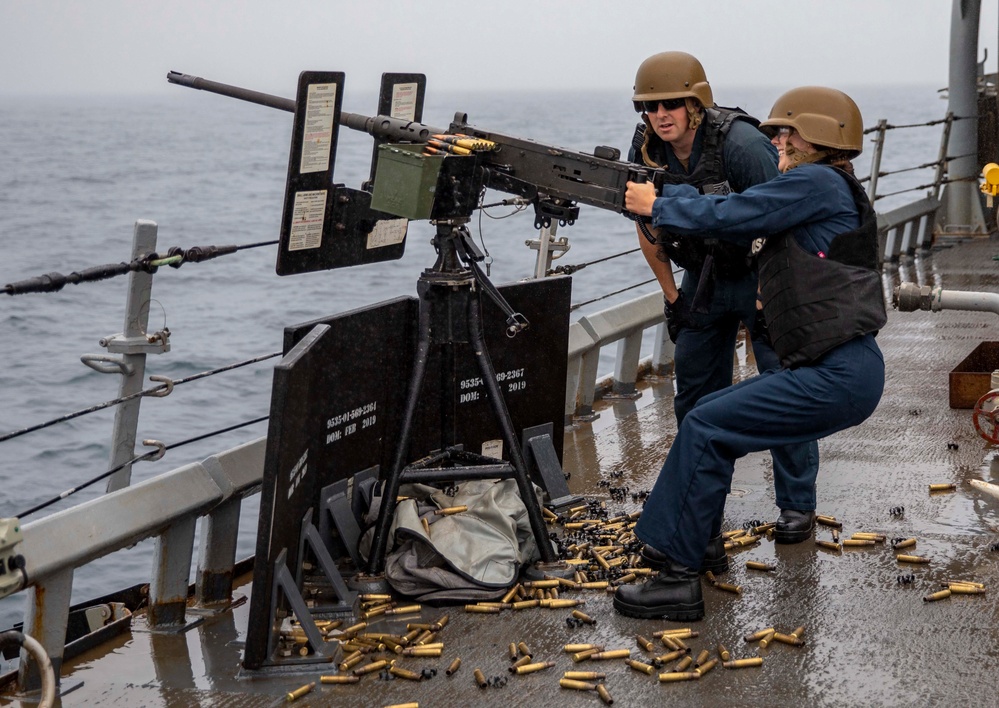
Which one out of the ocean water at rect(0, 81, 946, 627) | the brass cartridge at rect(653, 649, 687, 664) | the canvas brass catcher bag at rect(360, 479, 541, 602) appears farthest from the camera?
the ocean water at rect(0, 81, 946, 627)

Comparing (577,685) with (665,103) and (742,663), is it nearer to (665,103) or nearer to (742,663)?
(742,663)

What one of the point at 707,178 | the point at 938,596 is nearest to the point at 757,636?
the point at 938,596

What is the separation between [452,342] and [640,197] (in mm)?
1055

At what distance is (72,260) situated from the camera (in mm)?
38875

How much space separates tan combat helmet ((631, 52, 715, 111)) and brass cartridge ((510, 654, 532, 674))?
2204 millimetres

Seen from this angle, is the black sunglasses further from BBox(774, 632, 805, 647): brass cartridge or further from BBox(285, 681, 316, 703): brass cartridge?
BBox(285, 681, 316, 703): brass cartridge

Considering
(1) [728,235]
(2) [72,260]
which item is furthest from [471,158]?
(2) [72,260]

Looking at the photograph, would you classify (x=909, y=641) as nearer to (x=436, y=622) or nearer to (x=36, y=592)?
(x=436, y=622)

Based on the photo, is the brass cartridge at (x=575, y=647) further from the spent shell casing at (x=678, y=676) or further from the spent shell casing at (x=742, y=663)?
the spent shell casing at (x=742, y=663)

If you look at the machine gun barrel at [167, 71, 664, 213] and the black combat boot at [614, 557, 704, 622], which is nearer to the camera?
the black combat boot at [614, 557, 704, 622]

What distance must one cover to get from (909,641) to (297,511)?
2.19m

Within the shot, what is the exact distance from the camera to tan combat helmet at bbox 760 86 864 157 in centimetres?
452

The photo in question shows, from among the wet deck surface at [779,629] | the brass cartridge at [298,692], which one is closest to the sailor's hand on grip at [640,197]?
the wet deck surface at [779,629]

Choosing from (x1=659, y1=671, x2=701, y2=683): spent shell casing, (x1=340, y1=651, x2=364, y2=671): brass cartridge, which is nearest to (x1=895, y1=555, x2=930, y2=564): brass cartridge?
(x1=659, y1=671, x2=701, y2=683): spent shell casing
